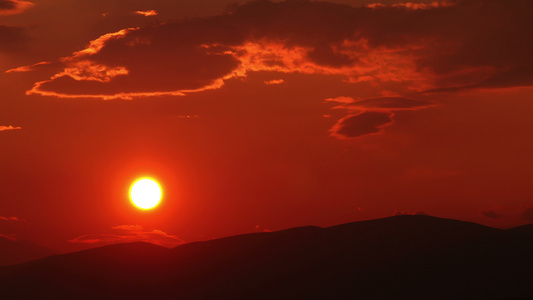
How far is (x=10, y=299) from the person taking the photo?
18875 cm

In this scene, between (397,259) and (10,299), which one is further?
(10,299)

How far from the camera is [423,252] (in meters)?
166

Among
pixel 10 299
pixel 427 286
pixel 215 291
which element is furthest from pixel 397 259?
pixel 10 299

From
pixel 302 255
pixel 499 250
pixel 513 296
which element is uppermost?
pixel 302 255

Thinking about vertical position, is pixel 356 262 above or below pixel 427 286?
above

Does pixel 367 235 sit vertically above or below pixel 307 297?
above

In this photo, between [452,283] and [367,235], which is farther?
[367,235]

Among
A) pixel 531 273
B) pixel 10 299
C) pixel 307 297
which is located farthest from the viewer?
pixel 10 299

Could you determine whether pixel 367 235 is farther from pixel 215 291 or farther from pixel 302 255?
pixel 215 291

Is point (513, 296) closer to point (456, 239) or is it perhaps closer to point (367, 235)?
point (456, 239)

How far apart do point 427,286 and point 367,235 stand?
47.9 meters

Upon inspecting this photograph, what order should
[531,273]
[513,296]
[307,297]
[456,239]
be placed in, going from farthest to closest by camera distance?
[456,239], [307,297], [531,273], [513,296]

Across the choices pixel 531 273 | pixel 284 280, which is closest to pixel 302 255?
pixel 284 280

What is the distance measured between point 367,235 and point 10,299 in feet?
358
